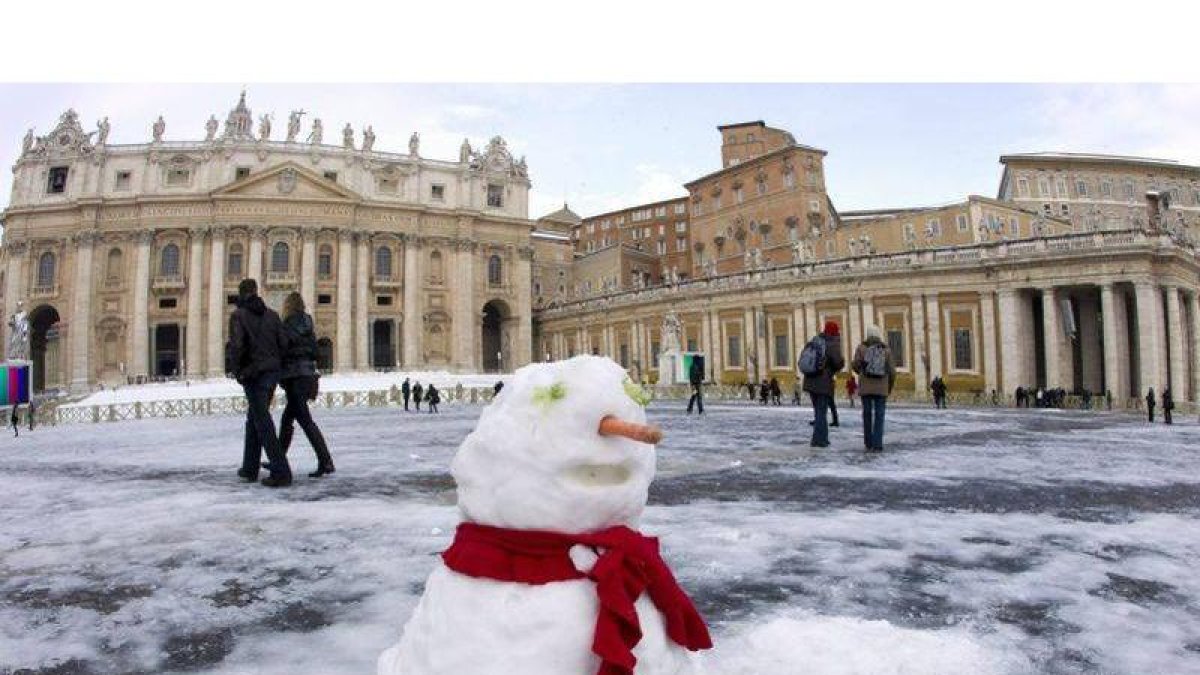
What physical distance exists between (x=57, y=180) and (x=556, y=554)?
A: 66.5 meters

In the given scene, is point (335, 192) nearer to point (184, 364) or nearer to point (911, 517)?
point (184, 364)

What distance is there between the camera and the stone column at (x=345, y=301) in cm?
5125

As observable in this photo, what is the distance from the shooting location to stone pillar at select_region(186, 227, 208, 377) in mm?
49375

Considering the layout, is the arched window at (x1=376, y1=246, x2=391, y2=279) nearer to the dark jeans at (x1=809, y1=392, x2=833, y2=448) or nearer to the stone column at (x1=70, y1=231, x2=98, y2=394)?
the stone column at (x1=70, y1=231, x2=98, y2=394)

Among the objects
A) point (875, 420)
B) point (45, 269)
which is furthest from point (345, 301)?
point (875, 420)

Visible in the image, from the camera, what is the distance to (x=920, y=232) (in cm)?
4203

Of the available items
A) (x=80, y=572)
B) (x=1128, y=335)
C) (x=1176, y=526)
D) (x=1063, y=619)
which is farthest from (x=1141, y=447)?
(x=1128, y=335)

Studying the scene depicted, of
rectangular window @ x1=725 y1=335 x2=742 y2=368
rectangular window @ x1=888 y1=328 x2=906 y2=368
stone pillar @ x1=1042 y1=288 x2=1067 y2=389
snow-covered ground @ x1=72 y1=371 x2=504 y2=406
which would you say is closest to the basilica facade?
snow-covered ground @ x1=72 y1=371 x2=504 y2=406

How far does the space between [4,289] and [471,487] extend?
67.0 metres

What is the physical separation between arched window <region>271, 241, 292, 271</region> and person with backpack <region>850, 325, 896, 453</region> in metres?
49.5

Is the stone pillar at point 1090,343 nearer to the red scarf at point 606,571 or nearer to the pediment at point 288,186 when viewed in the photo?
the red scarf at point 606,571

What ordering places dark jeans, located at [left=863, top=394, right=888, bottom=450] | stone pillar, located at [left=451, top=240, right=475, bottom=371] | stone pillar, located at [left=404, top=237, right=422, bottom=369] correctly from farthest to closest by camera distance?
1. stone pillar, located at [left=451, top=240, right=475, bottom=371]
2. stone pillar, located at [left=404, top=237, right=422, bottom=369]
3. dark jeans, located at [left=863, top=394, right=888, bottom=450]

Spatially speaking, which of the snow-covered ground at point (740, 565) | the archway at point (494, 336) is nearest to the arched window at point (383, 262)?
the archway at point (494, 336)

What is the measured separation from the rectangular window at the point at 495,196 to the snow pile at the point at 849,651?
59213 mm
